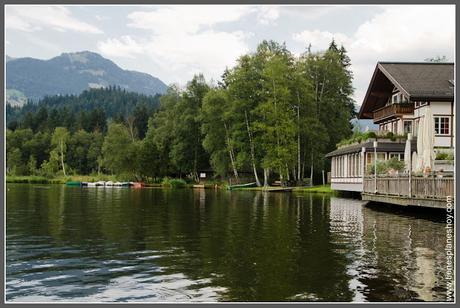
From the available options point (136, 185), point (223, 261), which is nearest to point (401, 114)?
point (223, 261)

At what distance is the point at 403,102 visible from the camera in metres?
46.6

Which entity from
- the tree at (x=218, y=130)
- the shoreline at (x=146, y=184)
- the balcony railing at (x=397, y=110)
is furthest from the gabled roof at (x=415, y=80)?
the tree at (x=218, y=130)

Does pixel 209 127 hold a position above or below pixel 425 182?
above

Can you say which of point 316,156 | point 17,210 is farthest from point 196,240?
point 316,156

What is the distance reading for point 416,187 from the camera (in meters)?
24.6

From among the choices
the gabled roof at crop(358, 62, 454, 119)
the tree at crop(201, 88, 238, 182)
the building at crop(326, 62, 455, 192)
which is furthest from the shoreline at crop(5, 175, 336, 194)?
the gabled roof at crop(358, 62, 454, 119)

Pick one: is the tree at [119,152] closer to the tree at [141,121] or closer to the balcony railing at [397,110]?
the balcony railing at [397,110]

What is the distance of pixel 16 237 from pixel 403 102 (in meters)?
37.4

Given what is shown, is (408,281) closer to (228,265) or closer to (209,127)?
(228,265)

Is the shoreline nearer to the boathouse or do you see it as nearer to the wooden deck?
the boathouse

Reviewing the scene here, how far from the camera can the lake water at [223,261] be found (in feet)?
30.8

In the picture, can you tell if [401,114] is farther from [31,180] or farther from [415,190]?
[31,180]

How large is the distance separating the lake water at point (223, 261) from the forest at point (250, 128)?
4221cm

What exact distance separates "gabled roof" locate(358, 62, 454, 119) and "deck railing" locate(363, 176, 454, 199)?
12616 mm
